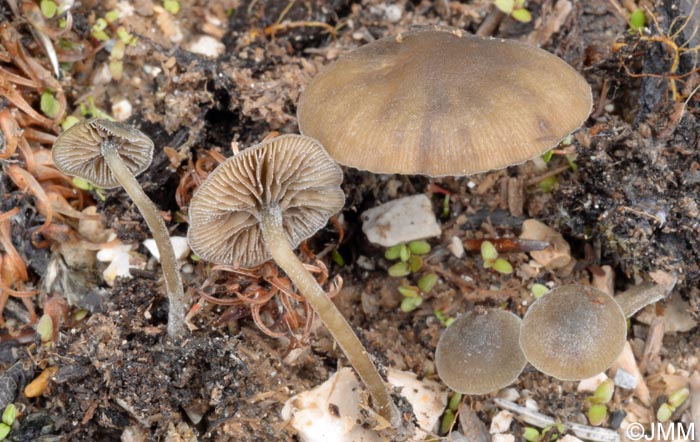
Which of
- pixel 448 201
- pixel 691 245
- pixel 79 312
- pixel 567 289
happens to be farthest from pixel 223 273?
pixel 691 245

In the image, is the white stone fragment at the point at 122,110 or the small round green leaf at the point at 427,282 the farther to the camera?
the white stone fragment at the point at 122,110

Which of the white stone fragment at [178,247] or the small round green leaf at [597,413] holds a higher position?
the white stone fragment at [178,247]

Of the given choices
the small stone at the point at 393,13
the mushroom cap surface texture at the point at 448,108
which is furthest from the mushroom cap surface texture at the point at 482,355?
the small stone at the point at 393,13

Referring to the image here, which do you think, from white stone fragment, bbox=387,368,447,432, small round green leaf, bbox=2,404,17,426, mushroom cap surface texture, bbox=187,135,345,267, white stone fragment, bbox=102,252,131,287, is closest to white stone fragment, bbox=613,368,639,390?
white stone fragment, bbox=387,368,447,432

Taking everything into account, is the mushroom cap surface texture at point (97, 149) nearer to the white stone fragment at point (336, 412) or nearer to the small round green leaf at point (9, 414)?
the small round green leaf at point (9, 414)

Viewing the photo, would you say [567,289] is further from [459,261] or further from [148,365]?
[148,365]

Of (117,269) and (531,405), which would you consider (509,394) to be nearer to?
(531,405)

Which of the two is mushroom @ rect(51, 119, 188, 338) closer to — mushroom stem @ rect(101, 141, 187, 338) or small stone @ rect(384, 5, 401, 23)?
mushroom stem @ rect(101, 141, 187, 338)
